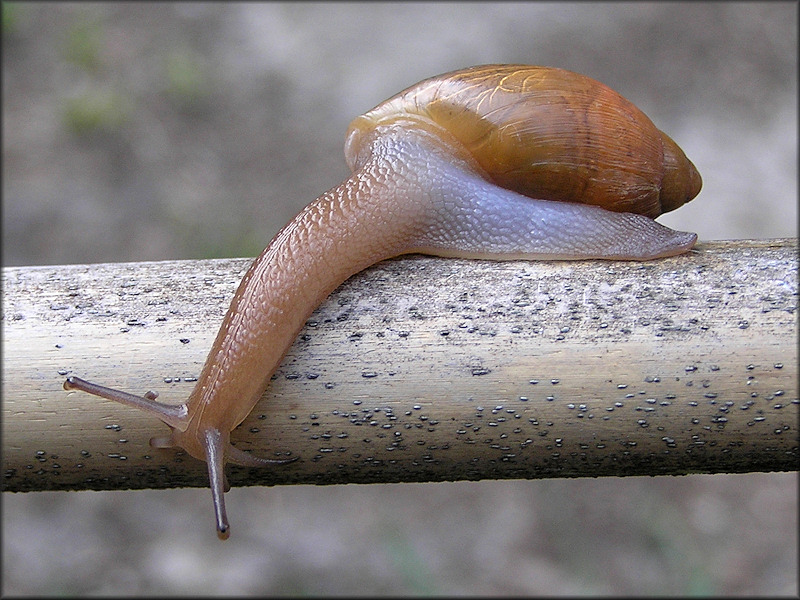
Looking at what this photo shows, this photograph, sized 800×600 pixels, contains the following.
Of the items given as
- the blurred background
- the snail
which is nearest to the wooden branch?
the snail

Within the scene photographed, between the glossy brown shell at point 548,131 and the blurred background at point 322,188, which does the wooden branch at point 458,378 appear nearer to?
the glossy brown shell at point 548,131

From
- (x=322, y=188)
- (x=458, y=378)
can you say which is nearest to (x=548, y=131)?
(x=458, y=378)

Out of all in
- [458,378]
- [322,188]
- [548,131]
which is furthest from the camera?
[322,188]

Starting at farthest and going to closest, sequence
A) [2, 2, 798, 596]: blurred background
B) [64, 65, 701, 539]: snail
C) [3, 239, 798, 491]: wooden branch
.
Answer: [2, 2, 798, 596]: blurred background
[64, 65, 701, 539]: snail
[3, 239, 798, 491]: wooden branch

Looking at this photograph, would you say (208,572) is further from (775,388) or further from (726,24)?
(726,24)

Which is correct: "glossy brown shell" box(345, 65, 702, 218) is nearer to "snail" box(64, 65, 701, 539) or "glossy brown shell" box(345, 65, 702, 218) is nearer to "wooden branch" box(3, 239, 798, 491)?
"snail" box(64, 65, 701, 539)

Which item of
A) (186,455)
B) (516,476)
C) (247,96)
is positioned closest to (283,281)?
(186,455)

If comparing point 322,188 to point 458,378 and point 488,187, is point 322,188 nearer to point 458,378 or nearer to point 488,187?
point 488,187
